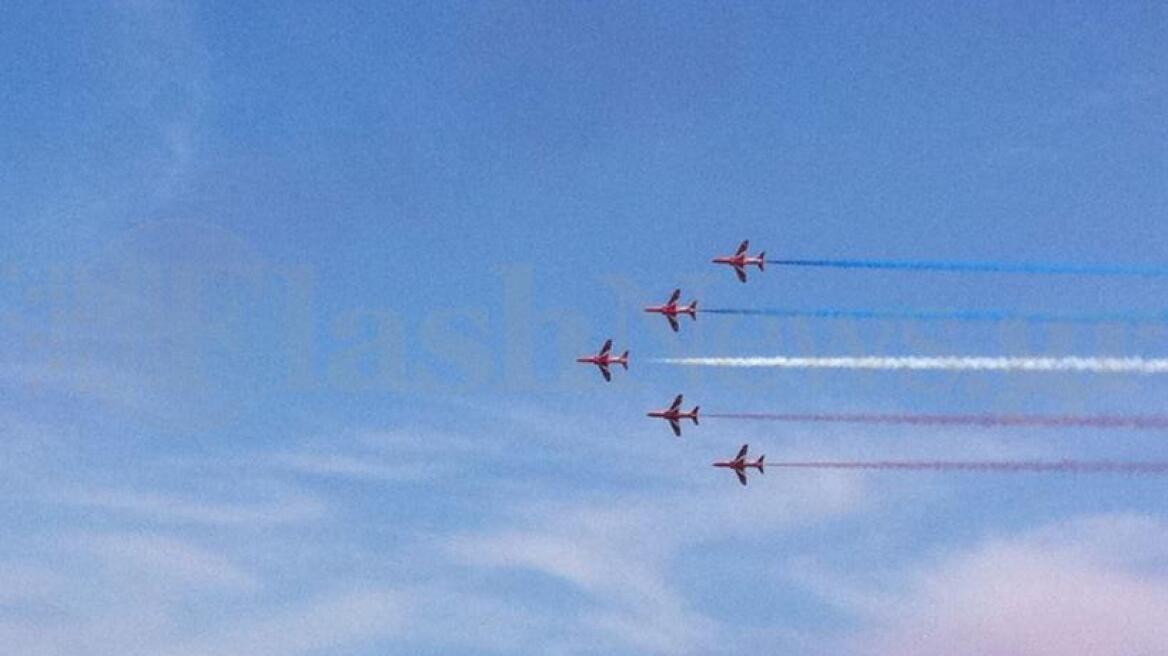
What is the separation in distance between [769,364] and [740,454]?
44684 mm

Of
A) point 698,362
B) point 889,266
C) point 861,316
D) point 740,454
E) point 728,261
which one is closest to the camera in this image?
point 889,266

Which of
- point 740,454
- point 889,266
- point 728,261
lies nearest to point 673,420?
point 740,454

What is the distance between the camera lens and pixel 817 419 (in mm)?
148500

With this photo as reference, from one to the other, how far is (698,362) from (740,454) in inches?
1582

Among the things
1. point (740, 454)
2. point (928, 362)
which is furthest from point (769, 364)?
point (740, 454)

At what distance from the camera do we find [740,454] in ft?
638

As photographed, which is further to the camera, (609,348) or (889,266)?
(609,348)

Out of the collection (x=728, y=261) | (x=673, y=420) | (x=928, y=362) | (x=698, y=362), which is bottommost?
(x=928, y=362)

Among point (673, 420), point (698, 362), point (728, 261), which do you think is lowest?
point (698, 362)

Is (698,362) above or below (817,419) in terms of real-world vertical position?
above

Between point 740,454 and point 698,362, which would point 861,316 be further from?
point 740,454

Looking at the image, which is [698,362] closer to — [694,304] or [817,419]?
[817,419]

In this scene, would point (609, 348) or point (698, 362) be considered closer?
point (698, 362)

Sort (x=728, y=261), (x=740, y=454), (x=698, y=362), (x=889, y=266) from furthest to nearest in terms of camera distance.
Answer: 1. (x=740, y=454)
2. (x=728, y=261)
3. (x=698, y=362)
4. (x=889, y=266)
